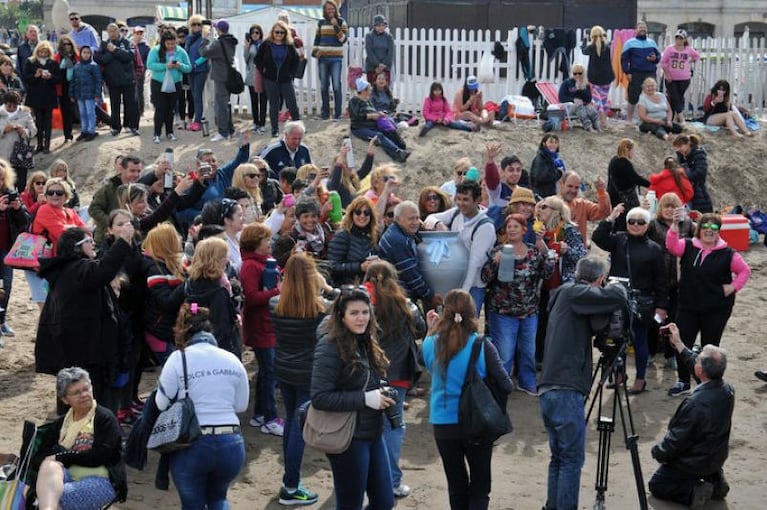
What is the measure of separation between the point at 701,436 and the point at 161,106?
10.9m

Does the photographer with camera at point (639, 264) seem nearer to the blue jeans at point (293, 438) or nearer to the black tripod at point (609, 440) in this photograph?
the black tripod at point (609, 440)

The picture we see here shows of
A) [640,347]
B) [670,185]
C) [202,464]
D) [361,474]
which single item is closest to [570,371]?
[361,474]

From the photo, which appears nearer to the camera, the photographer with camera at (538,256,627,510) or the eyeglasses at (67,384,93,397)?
the eyeglasses at (67,384,93,397)

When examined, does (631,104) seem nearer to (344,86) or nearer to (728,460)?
(344,86)

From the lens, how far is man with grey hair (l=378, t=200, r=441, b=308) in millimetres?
9914

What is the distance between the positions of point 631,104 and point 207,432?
44.3 ft

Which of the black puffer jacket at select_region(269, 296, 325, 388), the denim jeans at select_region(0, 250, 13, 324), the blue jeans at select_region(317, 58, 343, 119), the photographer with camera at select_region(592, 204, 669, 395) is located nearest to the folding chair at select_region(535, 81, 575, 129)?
the blue jeans at select_region(317, 58, 343, 119)

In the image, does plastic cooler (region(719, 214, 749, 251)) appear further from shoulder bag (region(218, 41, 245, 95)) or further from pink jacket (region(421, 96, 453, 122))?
shoulder bag (region(218, 41, 245, 95))

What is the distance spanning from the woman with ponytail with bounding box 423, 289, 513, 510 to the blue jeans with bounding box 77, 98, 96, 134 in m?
11.4

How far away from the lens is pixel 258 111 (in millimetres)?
17484

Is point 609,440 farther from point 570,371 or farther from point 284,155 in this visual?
point 284,155

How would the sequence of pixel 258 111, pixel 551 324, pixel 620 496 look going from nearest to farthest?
pixel 551 324 < pixel 620 496 < pixel 258 111

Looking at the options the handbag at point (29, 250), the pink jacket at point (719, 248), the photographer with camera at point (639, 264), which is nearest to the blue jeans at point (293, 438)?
the handbag at point (29, 250)

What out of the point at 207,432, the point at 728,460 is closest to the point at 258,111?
the point at 728,460
